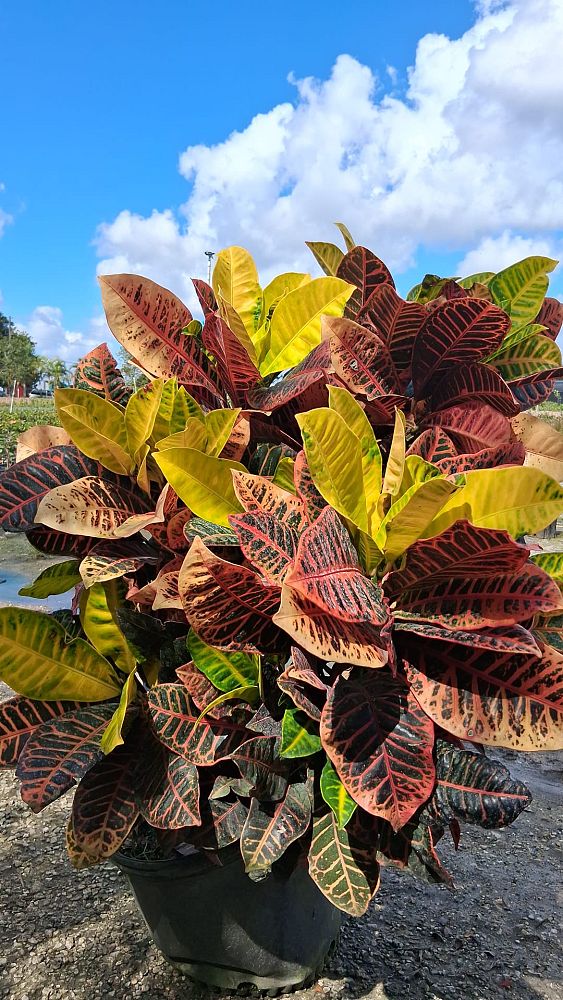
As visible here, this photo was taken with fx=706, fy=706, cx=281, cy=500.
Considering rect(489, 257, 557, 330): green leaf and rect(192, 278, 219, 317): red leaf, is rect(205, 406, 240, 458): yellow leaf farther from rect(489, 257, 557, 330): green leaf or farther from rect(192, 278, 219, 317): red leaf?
rect(489, 257, 557, 330): green leaf

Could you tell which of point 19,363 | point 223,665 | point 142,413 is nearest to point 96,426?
point 142,413

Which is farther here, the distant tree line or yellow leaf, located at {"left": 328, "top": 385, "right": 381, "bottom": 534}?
the distant tree line

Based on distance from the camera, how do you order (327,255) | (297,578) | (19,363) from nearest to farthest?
(297,578)
(327,255)
(19,363)

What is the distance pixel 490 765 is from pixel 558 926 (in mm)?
1553

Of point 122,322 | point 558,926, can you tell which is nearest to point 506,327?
point 122,322

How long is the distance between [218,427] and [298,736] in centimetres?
47

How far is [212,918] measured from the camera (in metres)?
1.64

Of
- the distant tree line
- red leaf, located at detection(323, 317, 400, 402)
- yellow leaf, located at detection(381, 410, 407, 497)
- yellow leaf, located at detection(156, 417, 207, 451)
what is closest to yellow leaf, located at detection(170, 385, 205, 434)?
yellow leaf, located at detection(156, 417, 207, 451)

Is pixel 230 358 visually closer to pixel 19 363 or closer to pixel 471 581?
pixel 471 581

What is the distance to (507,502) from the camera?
0.87m

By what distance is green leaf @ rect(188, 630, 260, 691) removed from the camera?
1078mm

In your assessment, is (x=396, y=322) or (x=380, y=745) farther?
(x=396, y=322)

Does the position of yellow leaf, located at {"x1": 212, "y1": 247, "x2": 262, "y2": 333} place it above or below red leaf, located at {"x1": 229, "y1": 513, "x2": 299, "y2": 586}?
above

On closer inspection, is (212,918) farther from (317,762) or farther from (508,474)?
(508,474)
